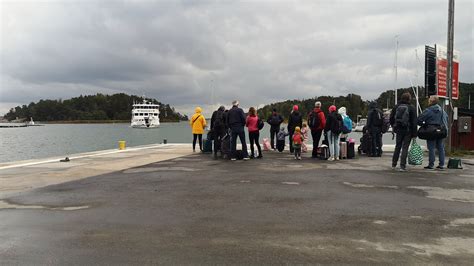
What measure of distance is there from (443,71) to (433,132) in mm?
5731

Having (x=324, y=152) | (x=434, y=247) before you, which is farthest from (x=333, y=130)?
(x=434, y=247)

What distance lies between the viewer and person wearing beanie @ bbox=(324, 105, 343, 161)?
12.3m

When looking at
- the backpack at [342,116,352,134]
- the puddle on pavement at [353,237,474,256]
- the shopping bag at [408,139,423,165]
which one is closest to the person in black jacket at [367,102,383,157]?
the backpack at [342,116,352,134]

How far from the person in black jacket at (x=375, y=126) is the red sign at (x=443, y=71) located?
108 inches

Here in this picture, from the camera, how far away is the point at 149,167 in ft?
37.4

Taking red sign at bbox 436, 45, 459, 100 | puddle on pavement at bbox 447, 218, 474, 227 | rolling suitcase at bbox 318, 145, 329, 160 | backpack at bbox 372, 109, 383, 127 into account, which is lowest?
puddle on pavement at bbox 447, 218, 474, 227

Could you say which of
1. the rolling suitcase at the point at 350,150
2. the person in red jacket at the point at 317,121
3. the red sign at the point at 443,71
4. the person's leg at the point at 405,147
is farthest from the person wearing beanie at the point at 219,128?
the red sign at the point at 443,71

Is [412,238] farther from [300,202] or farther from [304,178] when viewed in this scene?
[304,178]

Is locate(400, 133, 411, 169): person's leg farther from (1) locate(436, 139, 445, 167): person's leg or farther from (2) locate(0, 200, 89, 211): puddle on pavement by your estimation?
(2) locate(0, 200, 89, 211): puddle on pavement

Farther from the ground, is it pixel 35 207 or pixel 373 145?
pixel 373 145

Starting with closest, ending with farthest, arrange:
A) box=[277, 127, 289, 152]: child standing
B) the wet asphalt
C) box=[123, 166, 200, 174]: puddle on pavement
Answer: the wet asphalt < box=[123, 166, 200, 174]: puddle on pavement < box=[277, 127, 289, 152]: child standing

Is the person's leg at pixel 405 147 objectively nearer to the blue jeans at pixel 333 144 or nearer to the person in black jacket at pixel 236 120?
the blue jeans at pixel 333 144

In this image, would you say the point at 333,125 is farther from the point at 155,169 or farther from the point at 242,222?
the point at 242,222

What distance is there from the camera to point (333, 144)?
1274cm
